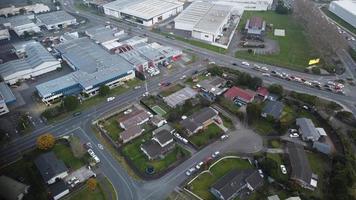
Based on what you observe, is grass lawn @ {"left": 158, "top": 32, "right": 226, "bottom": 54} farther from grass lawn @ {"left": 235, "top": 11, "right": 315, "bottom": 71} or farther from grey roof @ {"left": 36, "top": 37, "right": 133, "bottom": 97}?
grey roof @ {"left": 36, "top": 37, "right": 133, "bottom": 97}

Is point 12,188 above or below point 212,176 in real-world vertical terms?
above

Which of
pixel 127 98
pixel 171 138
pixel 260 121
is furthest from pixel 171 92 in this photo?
pixel 260 121

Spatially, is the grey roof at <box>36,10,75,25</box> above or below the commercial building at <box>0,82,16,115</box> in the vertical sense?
above

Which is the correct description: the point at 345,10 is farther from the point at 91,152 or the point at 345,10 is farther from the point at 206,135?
the point at 91,152

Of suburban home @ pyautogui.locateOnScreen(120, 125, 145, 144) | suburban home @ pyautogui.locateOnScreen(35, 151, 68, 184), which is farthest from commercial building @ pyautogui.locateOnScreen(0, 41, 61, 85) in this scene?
suburban home @ pyautogui.locateOnScreen(120, 125, 145, 144)

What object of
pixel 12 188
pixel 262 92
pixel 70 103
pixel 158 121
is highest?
pixel 262 92

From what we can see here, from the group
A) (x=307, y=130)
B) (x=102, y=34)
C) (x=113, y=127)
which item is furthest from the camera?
(x=102, y=34)

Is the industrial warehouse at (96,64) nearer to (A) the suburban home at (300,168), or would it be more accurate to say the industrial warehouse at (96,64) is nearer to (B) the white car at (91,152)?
(B) the white car at (91,152)

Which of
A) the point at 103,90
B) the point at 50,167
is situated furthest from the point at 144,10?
the point at 50,167
